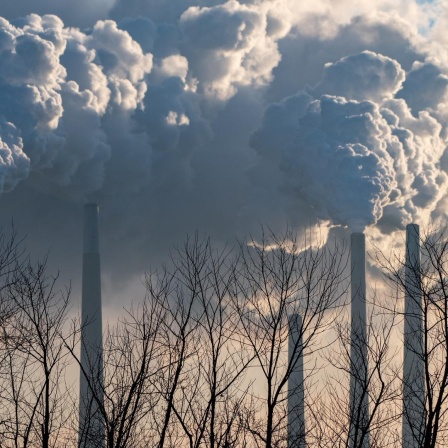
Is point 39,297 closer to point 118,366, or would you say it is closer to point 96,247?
point 118,366

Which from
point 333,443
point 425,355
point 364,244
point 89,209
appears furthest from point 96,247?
point 425,355

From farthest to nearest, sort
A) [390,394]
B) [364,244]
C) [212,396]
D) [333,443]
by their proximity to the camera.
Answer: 1. [364,244]
2. [333,443]
3. [390,394]
4. [212,396]

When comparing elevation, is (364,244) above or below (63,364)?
above

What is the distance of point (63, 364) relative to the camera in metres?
16.9

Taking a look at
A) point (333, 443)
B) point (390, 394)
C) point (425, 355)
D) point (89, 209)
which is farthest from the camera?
point (89, 209)

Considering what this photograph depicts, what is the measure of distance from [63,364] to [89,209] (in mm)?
32100

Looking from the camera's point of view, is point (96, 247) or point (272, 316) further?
point (96, 247)

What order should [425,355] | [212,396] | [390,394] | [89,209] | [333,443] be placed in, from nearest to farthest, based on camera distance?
[425,355] → [212,396] → [390,394] → [333,443] → [89,209]

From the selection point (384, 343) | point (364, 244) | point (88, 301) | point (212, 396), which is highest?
point (364, 244)

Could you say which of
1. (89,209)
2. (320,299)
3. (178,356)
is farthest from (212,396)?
(89,209)

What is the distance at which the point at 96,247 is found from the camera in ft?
165

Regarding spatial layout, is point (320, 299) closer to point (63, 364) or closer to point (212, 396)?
point (212, 396)

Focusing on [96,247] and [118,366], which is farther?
[96,247]

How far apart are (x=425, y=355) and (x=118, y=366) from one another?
17.2 feet
